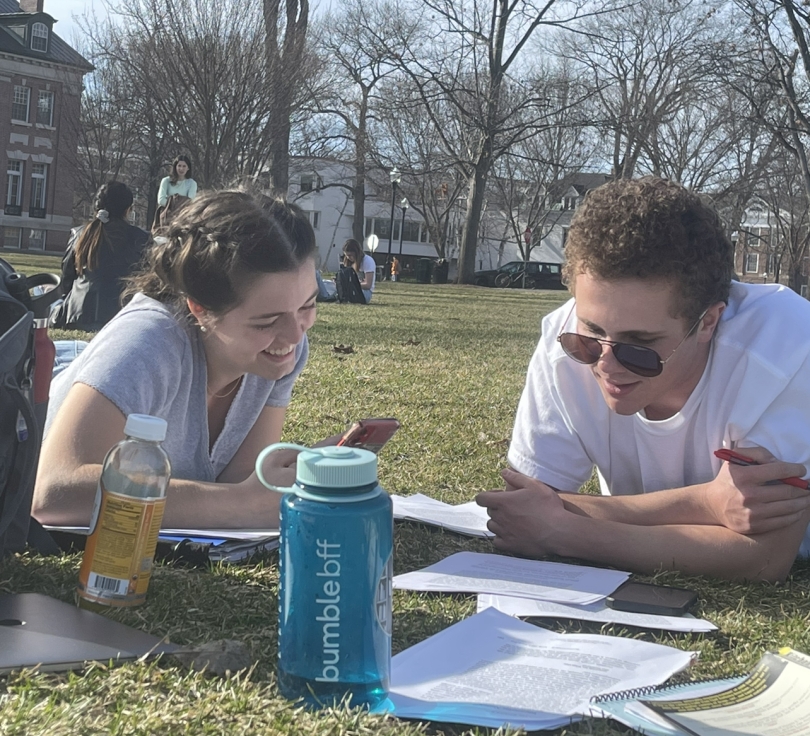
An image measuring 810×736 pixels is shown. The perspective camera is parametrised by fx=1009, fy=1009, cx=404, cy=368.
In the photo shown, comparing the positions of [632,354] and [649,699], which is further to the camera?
[632,354]

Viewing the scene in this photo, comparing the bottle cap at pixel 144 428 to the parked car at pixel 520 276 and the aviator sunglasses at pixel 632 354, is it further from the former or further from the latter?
the parked car at pixel 520 276

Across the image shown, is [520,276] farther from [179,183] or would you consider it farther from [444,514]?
[444,514]

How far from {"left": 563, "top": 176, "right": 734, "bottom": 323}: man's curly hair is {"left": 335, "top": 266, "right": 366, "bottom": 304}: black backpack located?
16429 millimetres

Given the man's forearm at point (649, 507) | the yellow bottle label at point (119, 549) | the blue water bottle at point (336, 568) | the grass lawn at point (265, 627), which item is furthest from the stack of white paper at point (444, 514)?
the blue water bottle at point (336, 568)

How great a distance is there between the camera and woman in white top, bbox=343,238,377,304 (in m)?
19.6

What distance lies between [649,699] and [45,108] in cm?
5446

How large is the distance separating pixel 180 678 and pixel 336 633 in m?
0.50

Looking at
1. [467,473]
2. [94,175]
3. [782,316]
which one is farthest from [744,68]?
[94,175]

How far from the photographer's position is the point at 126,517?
2.32 meters

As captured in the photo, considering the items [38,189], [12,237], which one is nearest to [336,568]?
[12,237]

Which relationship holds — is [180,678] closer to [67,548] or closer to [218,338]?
[67,548]

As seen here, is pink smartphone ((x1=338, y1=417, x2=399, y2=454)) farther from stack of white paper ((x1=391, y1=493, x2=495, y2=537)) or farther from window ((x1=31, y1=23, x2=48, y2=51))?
window ((x1=31, y1=23, x2=48, y2=51))

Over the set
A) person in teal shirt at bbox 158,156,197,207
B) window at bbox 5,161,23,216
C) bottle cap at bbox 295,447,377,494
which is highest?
window at bbox 5,161,23,216

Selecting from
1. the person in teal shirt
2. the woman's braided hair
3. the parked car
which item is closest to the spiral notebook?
the woman's braided hair
